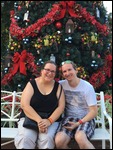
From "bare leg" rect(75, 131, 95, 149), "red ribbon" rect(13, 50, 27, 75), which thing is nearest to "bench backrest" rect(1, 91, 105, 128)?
"bare leg" rect(75, 131, 95, 149)

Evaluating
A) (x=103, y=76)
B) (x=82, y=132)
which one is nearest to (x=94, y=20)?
(x=103, y=76)

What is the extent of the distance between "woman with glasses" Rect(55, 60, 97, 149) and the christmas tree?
7.89 feet

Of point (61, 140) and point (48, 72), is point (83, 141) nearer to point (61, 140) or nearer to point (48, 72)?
point (61, 140)

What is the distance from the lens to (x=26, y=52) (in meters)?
5.83

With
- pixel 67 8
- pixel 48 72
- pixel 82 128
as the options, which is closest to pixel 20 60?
pixel 67 8

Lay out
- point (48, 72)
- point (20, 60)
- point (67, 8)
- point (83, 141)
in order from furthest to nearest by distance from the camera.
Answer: point (20, 60) < point (67, 8) < point (48, 72) < point (83, 141)

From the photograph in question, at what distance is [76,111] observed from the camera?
10.6ft

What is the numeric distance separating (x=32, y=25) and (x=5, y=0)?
2.40 metres

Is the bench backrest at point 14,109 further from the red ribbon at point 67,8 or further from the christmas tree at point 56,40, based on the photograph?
the red ribbon at point 67,8

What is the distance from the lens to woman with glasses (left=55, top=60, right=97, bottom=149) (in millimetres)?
2947

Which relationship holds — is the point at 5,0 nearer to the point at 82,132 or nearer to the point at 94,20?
the point at 94,20

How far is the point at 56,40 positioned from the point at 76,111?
2648mm

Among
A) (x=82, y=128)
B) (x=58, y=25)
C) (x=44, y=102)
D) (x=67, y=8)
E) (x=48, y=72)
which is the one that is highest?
(x=67, y=8)

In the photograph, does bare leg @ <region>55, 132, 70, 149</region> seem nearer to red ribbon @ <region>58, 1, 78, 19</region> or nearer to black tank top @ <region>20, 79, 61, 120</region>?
black tank top @ <region>20, 79, 61, 120</region>
